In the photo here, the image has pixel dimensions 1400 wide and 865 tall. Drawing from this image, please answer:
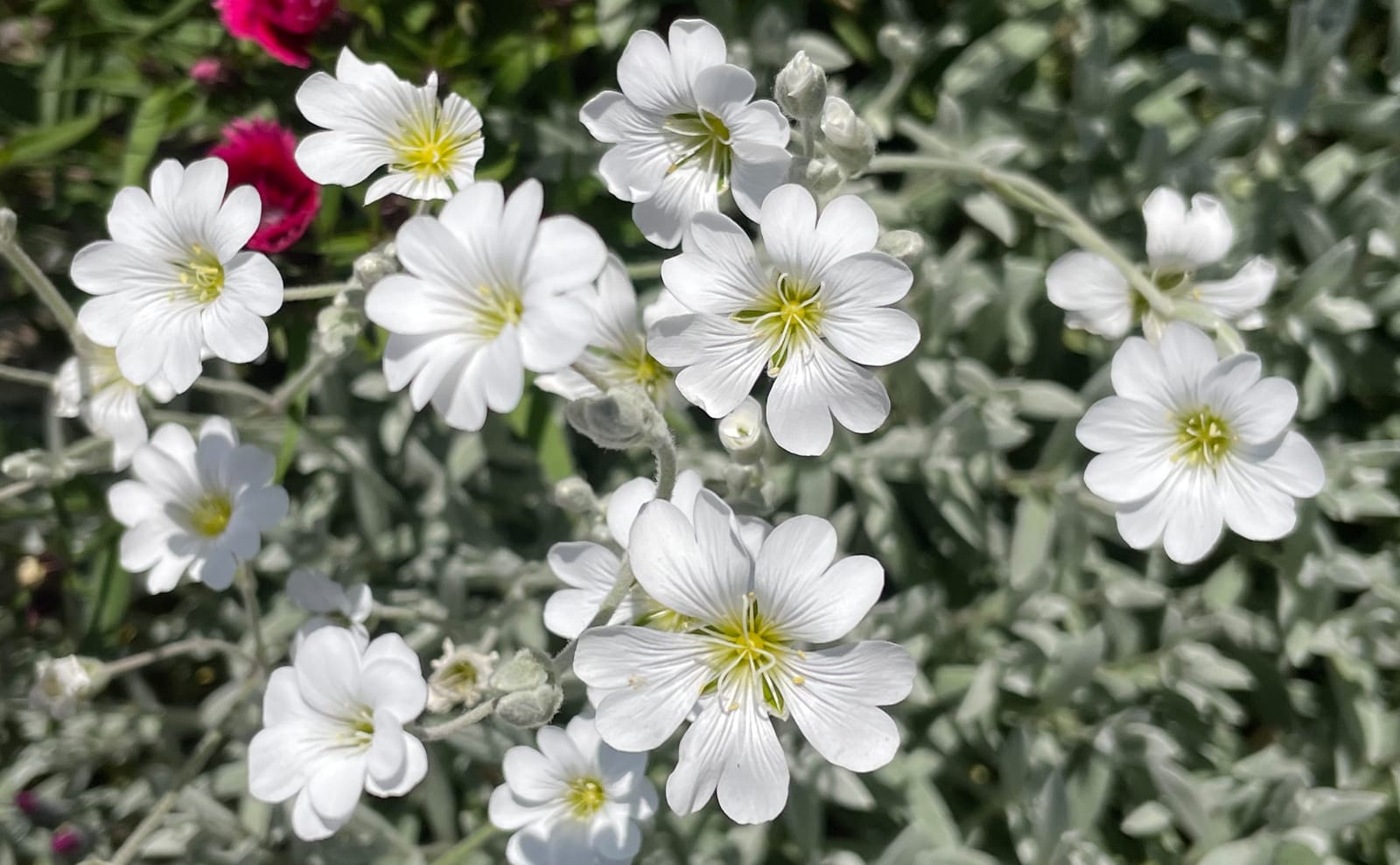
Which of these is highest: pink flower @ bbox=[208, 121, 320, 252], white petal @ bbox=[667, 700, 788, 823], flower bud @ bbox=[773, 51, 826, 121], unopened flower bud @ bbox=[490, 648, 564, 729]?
flower bud @ bbox=[773, 51, 826, 121]

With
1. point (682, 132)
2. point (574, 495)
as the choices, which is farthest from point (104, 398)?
point (682, 132)

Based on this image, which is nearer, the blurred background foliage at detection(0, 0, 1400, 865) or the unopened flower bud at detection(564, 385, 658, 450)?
the unopened flower bud at detection(564, 385, 658, 450)

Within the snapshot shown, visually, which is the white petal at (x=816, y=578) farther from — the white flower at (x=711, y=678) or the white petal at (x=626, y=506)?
the white petal at (x=626, y=506)

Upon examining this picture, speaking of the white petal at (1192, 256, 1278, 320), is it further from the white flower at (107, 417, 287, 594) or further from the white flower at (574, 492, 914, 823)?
the white flower at (107, 417, 287, 594)

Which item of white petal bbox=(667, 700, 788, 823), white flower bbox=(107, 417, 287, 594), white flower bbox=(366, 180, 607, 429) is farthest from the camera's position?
white flower bbox=(107, 417, 287, 594)

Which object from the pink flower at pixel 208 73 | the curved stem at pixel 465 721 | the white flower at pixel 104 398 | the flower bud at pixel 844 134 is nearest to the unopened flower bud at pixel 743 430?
the flower bud at pixel 844 134

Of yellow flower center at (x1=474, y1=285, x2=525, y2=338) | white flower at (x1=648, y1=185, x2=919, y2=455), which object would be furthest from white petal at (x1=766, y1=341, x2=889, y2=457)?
yellow flower center at (x1=474, y1=285, x2=525, y2=338)

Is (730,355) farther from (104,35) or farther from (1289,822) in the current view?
(104,35)
